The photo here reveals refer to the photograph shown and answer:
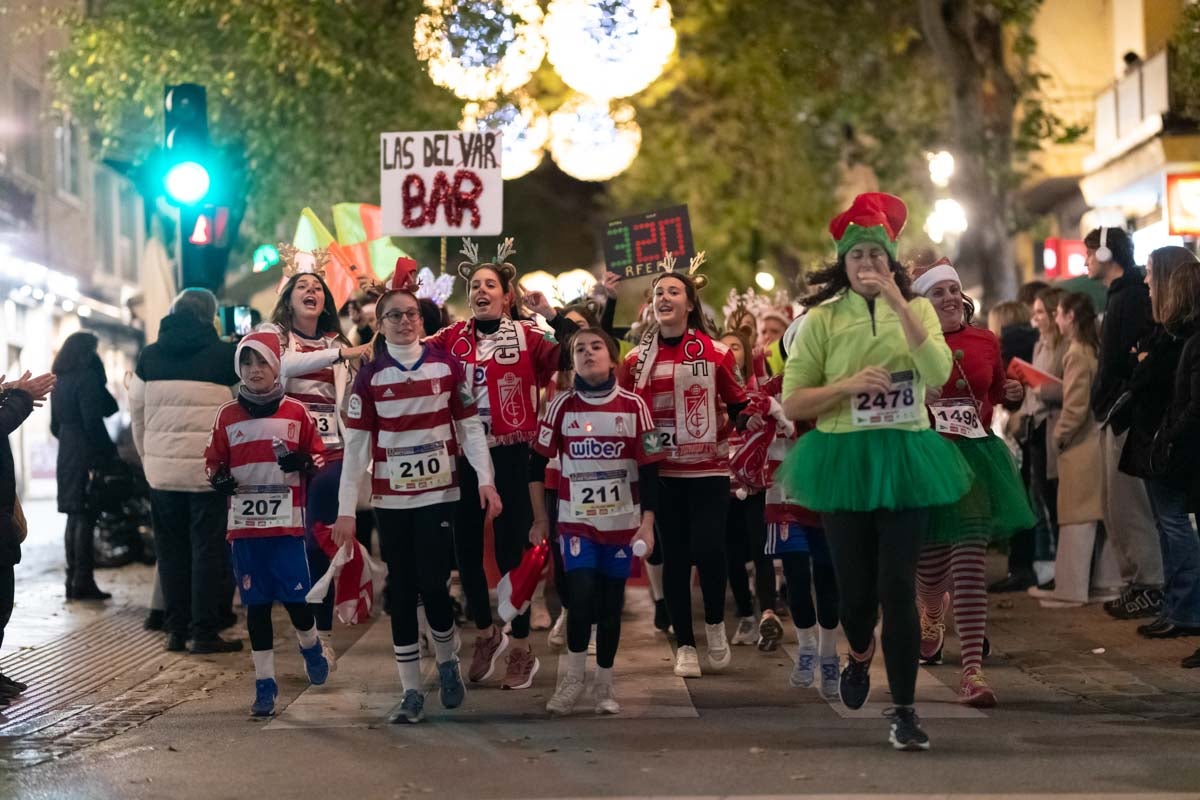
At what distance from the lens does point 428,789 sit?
23.1ft

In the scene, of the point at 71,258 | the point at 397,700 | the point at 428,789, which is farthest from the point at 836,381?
the point at 71,258

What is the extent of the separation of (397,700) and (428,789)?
92.1 inches

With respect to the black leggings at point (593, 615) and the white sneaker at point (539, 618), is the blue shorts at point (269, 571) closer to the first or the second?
the black leggings at point (593, 615)

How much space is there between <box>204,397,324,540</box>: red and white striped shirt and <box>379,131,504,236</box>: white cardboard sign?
433 cm

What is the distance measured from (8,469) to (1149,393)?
6.19 m

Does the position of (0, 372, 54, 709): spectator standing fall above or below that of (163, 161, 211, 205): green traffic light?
below

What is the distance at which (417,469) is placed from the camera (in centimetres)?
868

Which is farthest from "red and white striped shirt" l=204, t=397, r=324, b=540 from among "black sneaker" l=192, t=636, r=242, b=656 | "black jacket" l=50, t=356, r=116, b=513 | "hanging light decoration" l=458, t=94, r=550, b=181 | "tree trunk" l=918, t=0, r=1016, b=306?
"tree trunk" l=918, t=0, r=1016, b=306

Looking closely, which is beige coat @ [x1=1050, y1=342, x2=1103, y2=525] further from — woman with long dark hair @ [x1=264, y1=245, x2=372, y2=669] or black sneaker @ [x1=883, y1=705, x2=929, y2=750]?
black sneaker @ [x1=883, y1=705, x2=929, y2=750]

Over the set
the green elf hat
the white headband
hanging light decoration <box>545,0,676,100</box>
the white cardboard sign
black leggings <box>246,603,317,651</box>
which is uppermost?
hanging light decoration <box>545,0,676,100</box>

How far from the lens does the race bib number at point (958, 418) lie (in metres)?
9.11

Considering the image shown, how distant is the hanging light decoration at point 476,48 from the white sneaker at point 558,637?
5.91 meters

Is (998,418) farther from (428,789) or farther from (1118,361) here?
(428,789)

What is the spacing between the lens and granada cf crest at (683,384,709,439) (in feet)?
32.2
